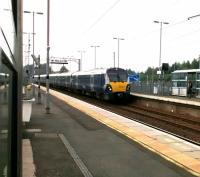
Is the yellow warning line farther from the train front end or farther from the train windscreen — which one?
the train windscreen

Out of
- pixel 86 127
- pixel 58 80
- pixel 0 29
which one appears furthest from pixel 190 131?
pixel 58 80

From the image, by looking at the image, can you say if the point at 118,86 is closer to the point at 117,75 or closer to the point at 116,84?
the point at 116,84

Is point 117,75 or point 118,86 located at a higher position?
point 117,75

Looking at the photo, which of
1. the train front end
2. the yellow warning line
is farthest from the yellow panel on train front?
the yellow warning line

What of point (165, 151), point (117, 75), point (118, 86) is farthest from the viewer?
point (117, 75)

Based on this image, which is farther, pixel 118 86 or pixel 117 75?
pixel 117 75

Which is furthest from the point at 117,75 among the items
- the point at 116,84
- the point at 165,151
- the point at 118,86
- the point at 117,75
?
the point at 165,151

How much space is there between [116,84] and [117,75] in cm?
91

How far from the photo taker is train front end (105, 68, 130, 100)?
1452 inches

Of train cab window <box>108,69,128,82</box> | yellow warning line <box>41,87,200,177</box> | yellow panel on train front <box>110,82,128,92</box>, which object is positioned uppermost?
train cab window <box>108,69,128,82</box>

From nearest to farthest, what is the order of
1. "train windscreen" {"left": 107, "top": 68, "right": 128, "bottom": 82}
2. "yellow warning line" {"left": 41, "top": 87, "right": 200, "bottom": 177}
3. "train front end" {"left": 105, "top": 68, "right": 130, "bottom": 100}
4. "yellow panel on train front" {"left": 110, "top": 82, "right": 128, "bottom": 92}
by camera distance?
"yellow warning line" {"left": 41, "top": 87, "right": 200, "bottom": 177} < "train front end" {"left": 105, "top": 68, "right": 130, "bottom": 100} < "yellow panel on train front" {"left": 110, "top": 82, "right": 128, "bottom": 92} < "train windscreen" {"left": 107, "top": 68, "right": 128, "bottom": 82}

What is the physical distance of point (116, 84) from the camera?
37.4 meters

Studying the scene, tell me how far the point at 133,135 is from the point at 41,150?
13.3ft

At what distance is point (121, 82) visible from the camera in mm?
37906
